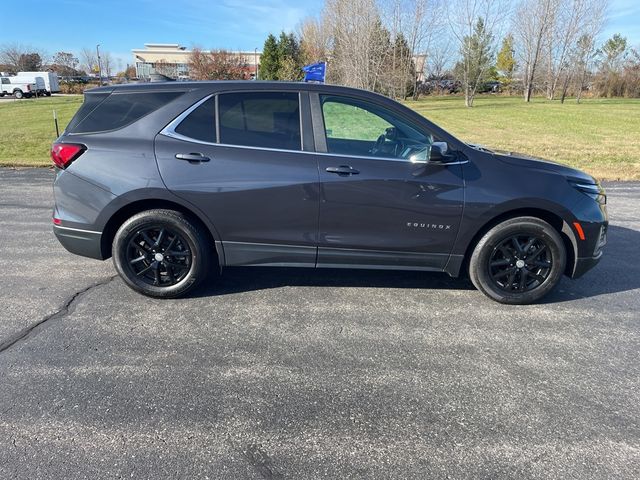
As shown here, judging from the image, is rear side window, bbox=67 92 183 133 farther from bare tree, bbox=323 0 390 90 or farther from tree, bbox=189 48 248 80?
tree, bbox=189 48 248 80

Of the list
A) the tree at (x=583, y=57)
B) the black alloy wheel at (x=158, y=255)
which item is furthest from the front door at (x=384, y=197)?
the tree at (x=583, y=57)

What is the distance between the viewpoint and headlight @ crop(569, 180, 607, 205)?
12.3ft

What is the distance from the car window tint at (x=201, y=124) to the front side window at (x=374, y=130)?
0.95m

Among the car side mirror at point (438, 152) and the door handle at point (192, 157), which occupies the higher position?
the car side mirror at point (438, 152)

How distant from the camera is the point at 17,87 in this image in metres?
47.9

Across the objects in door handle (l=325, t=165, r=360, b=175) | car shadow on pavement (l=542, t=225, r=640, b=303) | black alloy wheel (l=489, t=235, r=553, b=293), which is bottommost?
car shadow on pavement (l=542, t=225, r=640, b=303)

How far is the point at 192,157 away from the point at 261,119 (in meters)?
0.66

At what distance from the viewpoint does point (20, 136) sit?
1620cm

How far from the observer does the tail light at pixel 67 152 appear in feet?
12.1

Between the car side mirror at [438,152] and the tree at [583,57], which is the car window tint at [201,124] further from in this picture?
the tree at [583,57]

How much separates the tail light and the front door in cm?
207

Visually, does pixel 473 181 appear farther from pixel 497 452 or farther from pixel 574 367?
pixel 497 452

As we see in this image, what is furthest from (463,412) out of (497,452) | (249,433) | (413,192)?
(413,192)

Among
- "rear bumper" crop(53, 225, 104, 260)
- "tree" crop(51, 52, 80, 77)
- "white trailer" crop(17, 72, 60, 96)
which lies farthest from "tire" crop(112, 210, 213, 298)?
"tree" crop(51, 52, 80, 77)
